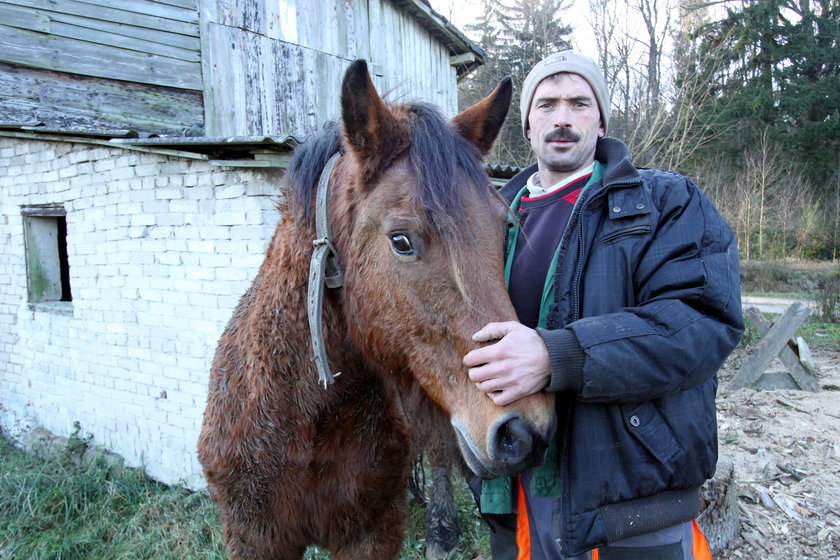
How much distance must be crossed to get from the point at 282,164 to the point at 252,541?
294 cm

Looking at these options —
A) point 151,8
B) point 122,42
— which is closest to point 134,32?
point 122,42

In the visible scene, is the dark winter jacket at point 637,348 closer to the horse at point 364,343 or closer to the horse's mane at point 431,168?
the horse at point 364,343

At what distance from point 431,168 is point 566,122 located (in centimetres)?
63

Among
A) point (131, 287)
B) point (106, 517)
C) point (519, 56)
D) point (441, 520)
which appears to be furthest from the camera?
point (519, 56)

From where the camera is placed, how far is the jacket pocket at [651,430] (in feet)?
4.93

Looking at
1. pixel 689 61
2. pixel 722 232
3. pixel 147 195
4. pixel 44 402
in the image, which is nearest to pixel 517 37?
pixel 689 61

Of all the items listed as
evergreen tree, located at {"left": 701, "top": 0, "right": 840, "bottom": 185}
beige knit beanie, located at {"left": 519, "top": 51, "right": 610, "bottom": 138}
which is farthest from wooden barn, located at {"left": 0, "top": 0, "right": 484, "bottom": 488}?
evergreen tree, located at {"left": 701, "top": 0, "right": 840, "bottom": 185}

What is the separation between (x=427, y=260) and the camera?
156 centimetres

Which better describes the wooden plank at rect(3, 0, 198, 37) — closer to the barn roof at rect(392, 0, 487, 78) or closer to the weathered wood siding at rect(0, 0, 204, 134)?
the weathered wood siding at rect(0, 0, 204, 134)

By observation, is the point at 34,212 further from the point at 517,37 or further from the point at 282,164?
the point at 517,37

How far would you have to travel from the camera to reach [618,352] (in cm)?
141

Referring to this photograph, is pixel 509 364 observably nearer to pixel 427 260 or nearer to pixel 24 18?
pixel 427 260

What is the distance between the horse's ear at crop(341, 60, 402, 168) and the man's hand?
27.7 inches

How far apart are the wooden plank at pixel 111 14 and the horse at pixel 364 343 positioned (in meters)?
6.83
